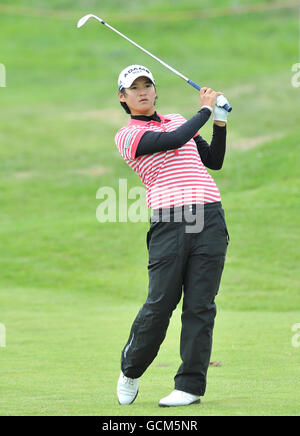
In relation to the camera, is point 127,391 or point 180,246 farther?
point 127,391

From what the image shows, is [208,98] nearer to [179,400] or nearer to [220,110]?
[220,110]

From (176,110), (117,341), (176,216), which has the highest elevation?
(176,110)

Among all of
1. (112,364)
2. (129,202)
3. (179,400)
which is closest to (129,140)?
(179,400)

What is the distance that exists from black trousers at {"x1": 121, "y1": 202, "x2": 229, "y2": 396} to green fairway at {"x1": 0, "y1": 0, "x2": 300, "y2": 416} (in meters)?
Answer: 0.32

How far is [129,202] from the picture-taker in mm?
20250

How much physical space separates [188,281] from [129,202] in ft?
49.4

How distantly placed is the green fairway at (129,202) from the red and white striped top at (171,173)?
1220mm

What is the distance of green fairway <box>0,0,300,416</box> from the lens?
6.70m

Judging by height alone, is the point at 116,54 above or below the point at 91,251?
above

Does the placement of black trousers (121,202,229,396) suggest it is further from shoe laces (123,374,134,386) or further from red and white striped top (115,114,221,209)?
shoe laces (123,374,134,386)

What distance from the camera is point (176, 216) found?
5168 mm

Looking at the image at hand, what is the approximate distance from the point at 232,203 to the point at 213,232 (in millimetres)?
12693

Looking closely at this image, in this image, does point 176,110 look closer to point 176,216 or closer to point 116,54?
point 116,54
